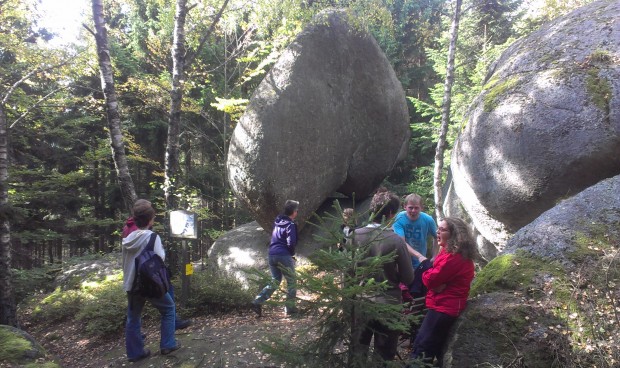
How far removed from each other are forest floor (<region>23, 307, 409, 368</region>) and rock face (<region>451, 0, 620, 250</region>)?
291 cm

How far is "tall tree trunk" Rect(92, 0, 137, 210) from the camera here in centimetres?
659

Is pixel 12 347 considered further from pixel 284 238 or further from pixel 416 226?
pixel 416 226

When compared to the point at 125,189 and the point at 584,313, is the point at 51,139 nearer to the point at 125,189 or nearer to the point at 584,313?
the point at 125,189

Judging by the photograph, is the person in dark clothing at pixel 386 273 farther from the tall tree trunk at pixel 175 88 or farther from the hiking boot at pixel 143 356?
the tall tree trunk at pixel 175 88

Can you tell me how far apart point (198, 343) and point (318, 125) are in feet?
18.9

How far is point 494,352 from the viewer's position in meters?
2.87

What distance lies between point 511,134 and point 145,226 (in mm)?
5302

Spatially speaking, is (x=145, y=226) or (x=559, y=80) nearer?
(x=145, y=226)

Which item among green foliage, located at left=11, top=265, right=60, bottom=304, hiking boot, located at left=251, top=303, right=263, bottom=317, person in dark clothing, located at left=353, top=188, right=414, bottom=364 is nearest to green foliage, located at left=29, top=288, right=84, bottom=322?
green foliage, located at left=11, top=265, right=60, bottom=304

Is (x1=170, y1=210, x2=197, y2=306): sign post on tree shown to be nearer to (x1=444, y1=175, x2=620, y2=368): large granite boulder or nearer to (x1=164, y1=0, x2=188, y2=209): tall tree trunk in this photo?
(x1=164, y1=0, x2=188, y2=209): tall tree trunk

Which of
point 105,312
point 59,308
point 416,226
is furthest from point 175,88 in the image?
point 416,226

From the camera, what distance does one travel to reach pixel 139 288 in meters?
4.29

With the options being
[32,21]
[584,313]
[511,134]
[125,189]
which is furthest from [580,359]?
[32,21]

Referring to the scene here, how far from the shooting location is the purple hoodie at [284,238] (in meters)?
5.58
